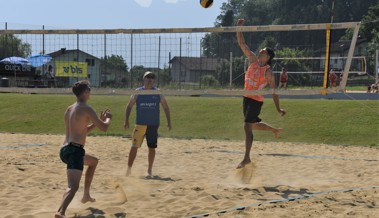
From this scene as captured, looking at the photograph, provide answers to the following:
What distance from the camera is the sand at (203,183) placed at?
16.5 ft

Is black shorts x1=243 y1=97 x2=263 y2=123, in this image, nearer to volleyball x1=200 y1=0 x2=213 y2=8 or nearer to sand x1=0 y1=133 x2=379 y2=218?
sand x1=0 y1=133 x2=379 y2=218

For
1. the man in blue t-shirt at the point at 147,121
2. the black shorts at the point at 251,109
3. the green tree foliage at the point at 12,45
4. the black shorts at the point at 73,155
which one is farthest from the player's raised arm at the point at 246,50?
the green tree foliage at the point at 12,45

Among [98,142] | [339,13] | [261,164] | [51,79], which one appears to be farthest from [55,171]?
[339,13]

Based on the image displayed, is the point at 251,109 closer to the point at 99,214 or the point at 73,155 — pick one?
the point at 99,214

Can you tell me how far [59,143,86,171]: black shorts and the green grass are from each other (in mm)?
8083

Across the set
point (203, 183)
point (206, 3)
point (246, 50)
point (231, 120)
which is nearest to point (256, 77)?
point (246, 50)

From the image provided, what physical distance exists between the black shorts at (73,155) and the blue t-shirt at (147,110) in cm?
233

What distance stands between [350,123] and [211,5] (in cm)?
662

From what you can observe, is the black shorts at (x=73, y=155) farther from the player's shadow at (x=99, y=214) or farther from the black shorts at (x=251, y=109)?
the black shorts at (x=251, y=109)

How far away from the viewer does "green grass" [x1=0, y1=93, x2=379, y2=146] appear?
12609 millimetres

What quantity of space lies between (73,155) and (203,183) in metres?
2.28

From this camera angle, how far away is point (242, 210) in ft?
16.2

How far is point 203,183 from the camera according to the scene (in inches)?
256

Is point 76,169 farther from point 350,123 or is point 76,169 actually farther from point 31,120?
point 31,120
